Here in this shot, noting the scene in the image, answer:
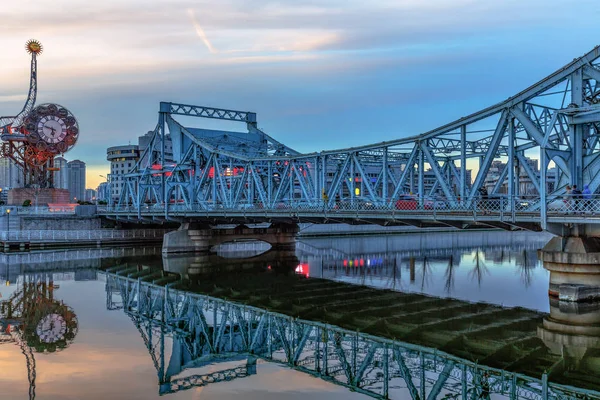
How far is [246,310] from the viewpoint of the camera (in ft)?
113

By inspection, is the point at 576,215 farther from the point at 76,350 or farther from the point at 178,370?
the point at 76,350

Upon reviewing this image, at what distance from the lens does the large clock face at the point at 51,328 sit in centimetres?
2830

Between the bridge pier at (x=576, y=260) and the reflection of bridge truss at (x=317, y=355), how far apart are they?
12.1 m

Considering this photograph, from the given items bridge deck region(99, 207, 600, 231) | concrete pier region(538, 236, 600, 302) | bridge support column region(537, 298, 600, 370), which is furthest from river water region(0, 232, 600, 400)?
bridge deck region(99, 207, 600, 231)

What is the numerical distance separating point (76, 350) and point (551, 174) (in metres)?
79.9

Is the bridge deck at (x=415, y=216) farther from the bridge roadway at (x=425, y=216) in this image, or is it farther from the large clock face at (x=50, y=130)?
the large clock face at (x=50, y=130)

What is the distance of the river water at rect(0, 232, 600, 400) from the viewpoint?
20.8 m

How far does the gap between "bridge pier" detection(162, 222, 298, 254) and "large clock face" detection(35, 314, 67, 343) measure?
3587 centimetres

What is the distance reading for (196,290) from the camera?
43156 millimetres

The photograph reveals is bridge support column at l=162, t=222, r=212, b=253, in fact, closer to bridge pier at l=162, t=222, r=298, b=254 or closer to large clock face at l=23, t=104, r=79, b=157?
bridge pier at l=162, t=222, r=298, b=254

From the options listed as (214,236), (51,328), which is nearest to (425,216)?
(51,328)

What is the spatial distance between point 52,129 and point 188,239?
53308mm

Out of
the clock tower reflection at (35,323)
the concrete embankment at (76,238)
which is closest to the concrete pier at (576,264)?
the clock tower reflection at (35,323)

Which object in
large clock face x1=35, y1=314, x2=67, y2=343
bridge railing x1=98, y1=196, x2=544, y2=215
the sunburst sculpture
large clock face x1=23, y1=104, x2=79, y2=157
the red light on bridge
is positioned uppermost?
the sunburst sculpture
